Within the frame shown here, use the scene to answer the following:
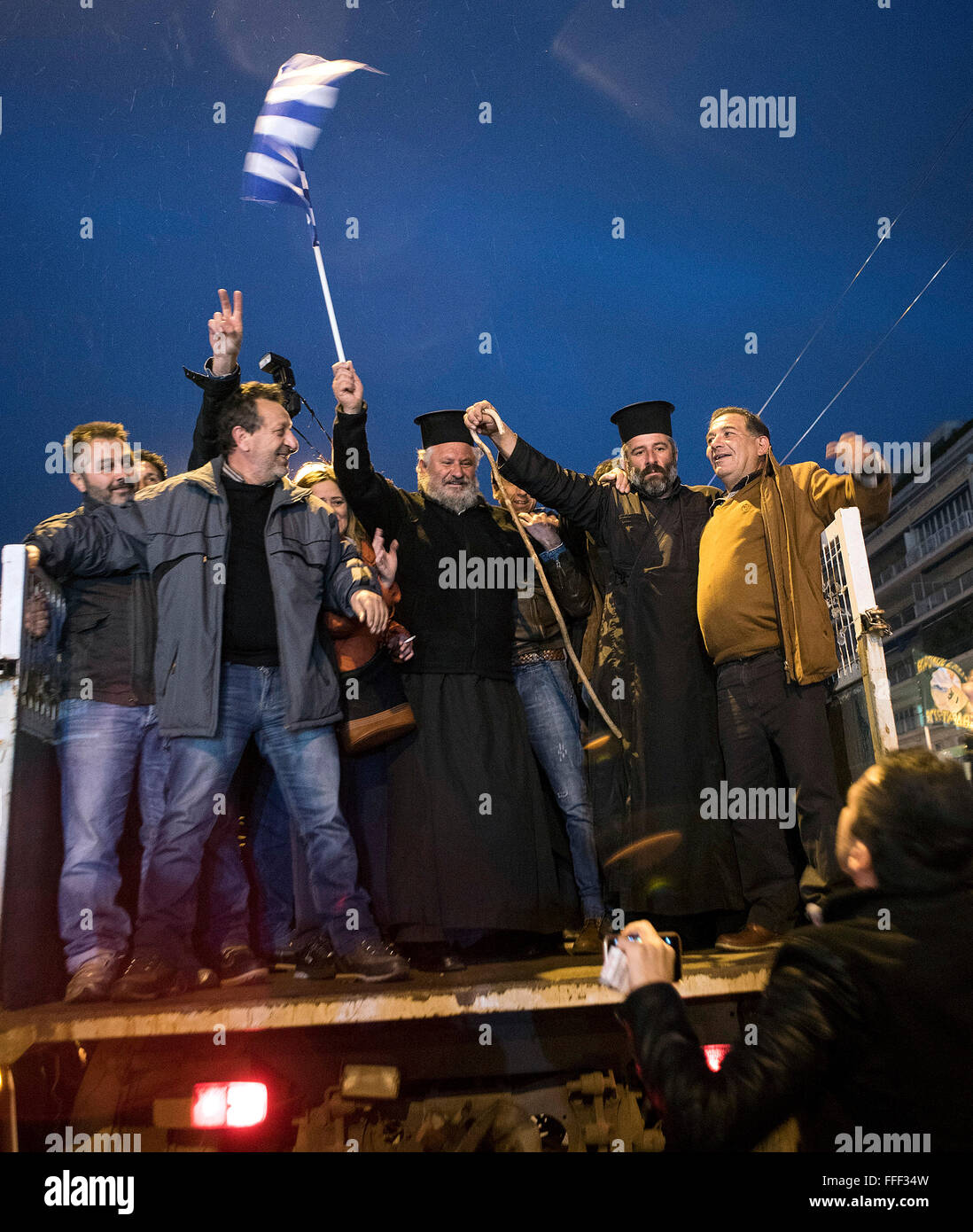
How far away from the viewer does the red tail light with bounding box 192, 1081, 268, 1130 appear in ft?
10.4

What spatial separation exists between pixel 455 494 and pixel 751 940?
2707mm

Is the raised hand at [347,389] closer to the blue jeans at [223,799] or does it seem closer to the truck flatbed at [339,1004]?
the blue jeans at [223,799]

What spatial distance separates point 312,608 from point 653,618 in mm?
1794

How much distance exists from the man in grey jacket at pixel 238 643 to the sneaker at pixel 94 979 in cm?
14

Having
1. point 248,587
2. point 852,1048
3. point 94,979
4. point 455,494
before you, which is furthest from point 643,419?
point 852,1048

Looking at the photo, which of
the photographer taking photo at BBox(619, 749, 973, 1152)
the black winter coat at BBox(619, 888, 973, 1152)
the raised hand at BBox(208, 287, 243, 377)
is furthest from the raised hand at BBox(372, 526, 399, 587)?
the black winter coat at BBox(619, 888, 973, 1152)

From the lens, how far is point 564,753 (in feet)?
16.1

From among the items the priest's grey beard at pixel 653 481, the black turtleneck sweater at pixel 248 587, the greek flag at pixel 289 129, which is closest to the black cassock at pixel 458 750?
the black turtleneck sweater at pixel 248 587

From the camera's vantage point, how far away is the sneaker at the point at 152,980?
3.59 m

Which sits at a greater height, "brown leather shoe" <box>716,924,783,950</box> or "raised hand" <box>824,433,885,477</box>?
"raised hand" <box>824,433,885,477</box>

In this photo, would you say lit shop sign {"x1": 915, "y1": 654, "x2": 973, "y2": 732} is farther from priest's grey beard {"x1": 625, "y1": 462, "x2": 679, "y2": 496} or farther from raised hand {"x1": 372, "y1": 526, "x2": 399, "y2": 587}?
raised hand {"x1": 372, "y1": 526, "x2": 399, "y2": 587}

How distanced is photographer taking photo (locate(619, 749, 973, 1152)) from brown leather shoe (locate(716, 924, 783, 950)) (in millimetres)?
2015
